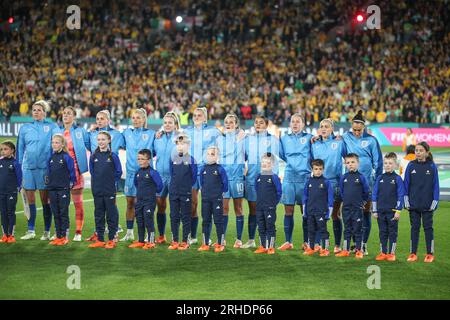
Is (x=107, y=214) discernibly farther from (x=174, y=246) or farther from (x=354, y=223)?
(x=354, y=223)

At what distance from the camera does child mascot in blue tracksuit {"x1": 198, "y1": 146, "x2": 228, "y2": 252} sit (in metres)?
10.9

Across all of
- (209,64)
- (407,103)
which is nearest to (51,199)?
(407,103)

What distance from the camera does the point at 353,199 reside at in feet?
34.0

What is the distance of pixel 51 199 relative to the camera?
1124 centimetres

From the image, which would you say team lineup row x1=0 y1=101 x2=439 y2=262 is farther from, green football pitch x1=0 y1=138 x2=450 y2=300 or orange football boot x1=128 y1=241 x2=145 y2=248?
green football pitch x1=0 y1=138 x2=450 y2=300

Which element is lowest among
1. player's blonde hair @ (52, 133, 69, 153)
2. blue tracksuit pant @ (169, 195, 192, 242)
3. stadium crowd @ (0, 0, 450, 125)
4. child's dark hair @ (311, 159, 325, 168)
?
blue tracksuit pant @ (169, 195, 192, 242)

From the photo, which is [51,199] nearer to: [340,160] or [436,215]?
[340,160]

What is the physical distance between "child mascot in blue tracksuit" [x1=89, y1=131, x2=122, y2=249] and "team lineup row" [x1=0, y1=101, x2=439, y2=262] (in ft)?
0.05

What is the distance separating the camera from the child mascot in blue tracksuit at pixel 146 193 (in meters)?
11.0

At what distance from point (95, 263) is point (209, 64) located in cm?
2702

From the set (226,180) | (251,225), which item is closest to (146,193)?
(226,180)

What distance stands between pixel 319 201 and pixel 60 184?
3747 mm

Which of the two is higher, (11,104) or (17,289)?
(11,104)

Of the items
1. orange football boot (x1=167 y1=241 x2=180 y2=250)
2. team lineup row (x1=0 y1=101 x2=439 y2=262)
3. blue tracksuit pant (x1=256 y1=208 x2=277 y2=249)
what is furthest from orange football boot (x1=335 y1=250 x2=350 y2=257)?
orange football boot (x1=167 y1=241 x2=180 y2=250)
